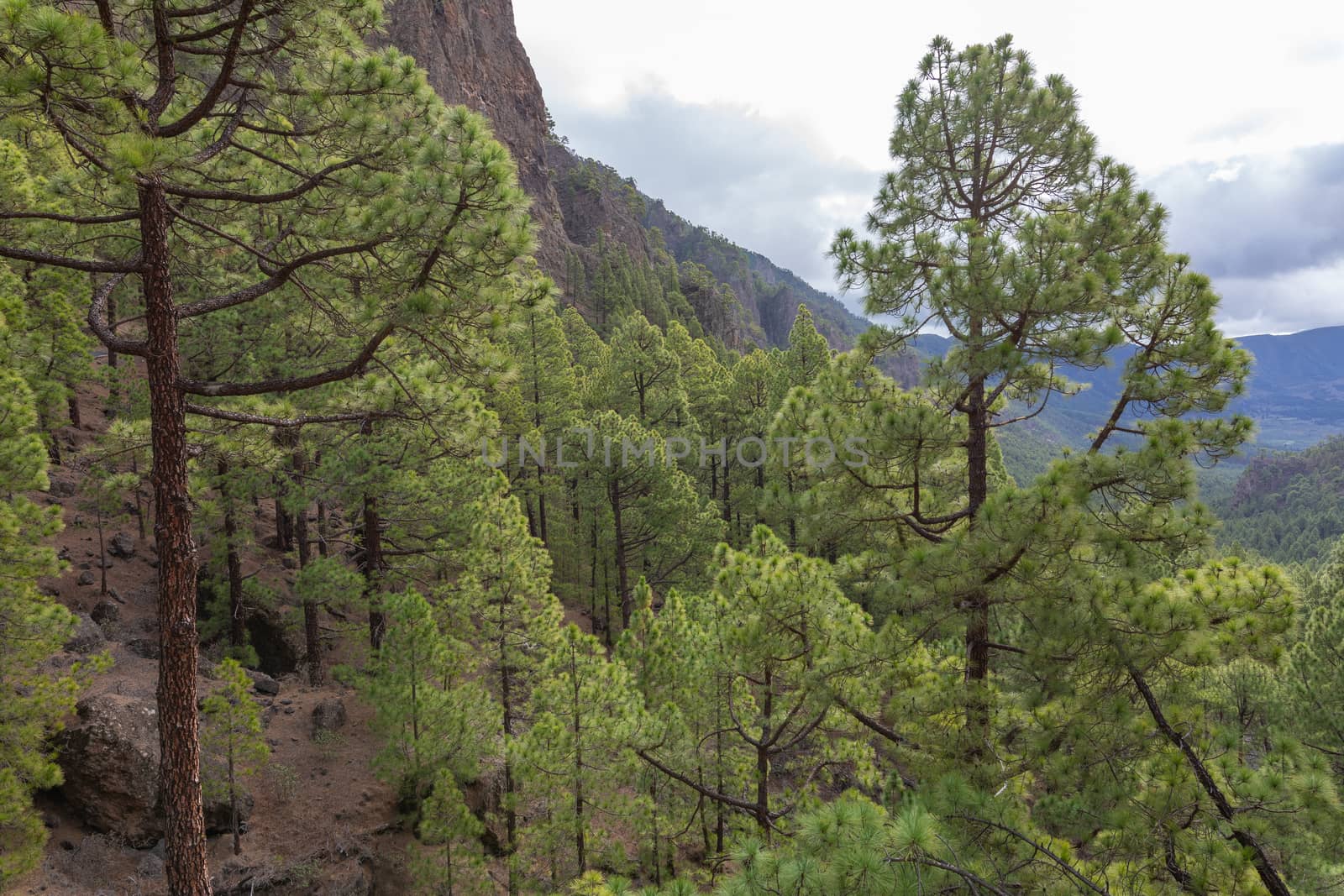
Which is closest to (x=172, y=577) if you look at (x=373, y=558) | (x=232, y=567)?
(x=373, y=558)

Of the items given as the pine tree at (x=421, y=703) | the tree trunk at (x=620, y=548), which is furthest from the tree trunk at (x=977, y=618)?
the tree trunk at (x=620, y=548)

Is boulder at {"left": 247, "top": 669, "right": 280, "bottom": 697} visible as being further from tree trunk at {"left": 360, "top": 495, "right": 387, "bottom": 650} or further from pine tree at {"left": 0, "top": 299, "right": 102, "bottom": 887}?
pine tree at {"left": 0, "top": 299, "right": 102, "bottom": 887}

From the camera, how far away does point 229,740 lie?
8.86m

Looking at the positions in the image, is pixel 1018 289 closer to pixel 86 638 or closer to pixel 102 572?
pixel 86 638

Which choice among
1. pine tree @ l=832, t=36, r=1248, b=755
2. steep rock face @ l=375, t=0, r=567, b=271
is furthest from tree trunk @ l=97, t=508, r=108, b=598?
steep rock face @ l=375, t=0, r=567, b=271

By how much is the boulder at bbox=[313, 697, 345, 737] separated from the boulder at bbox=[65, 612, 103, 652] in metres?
3.84

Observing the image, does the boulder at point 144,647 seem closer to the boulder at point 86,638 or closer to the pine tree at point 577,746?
the boulder at point 86,638

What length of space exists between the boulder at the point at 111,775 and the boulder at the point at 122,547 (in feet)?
23.3

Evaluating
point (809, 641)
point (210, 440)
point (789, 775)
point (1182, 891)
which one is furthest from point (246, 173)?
point (789, 775)

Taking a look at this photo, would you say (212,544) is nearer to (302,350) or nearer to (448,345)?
(302,350)

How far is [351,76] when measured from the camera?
4.63 metres

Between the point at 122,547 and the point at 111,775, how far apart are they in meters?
8.15

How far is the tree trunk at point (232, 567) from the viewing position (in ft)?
38.0

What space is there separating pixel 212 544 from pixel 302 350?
450 centimetres
